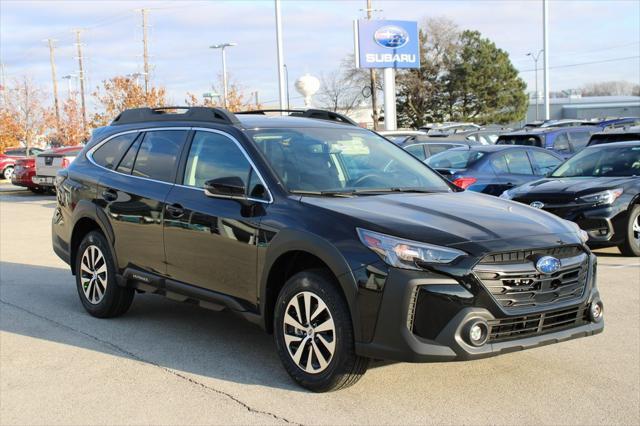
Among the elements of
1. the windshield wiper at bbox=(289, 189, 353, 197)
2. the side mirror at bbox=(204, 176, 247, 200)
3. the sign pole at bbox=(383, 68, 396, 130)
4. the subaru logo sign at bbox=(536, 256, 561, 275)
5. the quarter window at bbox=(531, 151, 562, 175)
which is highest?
the sign pole at bbox=(383, 68, 396, 130)

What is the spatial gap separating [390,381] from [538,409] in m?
0.98

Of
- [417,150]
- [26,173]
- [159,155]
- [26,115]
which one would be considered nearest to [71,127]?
[26,115]

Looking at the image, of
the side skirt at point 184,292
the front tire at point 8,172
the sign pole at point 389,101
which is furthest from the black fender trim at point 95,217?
the front tire at point 8,172

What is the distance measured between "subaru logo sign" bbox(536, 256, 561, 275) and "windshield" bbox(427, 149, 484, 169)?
7839 millimetres

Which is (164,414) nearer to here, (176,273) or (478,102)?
(176,273)

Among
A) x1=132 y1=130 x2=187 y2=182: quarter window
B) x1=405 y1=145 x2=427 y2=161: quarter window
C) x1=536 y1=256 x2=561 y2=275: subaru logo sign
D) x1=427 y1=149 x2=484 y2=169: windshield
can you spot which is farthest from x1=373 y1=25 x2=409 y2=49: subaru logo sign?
x1=536 y1=256 x2=561 y2=275: subaru logo sign

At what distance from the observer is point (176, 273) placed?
5871mm

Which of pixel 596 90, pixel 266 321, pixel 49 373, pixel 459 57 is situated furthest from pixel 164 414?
pixel 596 90

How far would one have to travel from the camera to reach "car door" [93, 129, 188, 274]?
19.9 ft

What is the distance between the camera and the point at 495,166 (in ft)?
39.7

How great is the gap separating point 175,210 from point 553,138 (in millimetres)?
12579

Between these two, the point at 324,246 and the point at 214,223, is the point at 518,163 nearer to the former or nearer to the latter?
the point at 214,223

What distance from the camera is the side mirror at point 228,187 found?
5168 mm

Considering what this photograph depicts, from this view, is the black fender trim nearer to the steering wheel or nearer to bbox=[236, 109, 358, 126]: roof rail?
bbox=[236, 109, 358, 126]: roof rail
